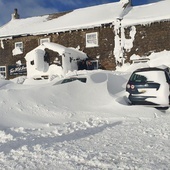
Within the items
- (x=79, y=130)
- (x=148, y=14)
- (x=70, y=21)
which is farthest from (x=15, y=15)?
(x=79, y=130)

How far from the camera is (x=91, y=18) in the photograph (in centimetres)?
2739

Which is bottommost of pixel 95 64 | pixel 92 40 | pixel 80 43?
pixel 95 64

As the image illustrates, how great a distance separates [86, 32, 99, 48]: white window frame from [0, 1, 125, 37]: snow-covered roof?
2.75ft

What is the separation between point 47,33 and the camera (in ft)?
92.4

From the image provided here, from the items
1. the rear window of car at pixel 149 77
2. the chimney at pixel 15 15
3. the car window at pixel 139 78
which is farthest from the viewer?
the chimney at pixel 15 15

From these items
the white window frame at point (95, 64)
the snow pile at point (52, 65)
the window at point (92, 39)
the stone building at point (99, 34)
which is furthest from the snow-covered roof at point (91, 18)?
the white window frame at point (95, 64)

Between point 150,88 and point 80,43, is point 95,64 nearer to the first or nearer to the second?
point 80,43

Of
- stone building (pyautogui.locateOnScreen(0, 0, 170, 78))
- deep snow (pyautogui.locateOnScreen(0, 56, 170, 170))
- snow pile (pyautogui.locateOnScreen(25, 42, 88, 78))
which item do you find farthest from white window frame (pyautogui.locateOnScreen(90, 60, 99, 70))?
deep snow (pyautogui.locateOnScreen(0, 56, 170, 170))

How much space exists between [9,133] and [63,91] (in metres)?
3.85

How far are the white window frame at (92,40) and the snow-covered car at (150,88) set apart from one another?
52.5ft

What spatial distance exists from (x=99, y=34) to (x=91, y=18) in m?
2.22

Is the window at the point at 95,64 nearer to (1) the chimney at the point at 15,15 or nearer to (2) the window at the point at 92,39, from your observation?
(2) the window at the point at 92,39

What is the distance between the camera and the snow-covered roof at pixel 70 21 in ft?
86.6

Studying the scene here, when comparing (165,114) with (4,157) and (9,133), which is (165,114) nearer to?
(9,133)
